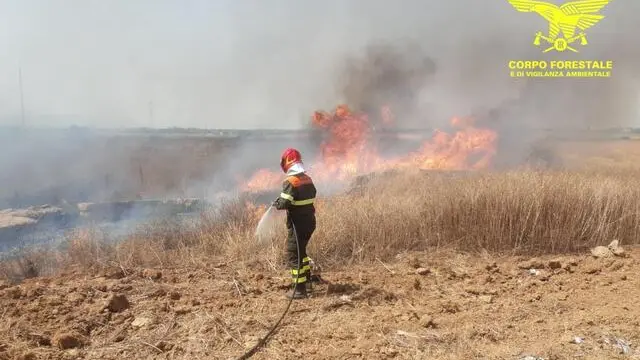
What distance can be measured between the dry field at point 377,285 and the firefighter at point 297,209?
0.30 m

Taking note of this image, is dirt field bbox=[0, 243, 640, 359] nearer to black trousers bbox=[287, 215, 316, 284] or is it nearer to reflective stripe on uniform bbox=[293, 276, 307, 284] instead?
reflective stripe on uniform bbox=[293, 276, 307, 284]

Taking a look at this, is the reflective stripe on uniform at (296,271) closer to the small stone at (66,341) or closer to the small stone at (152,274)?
the small stone at (152,274)

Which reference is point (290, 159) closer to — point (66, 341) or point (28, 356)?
point (66, 341)

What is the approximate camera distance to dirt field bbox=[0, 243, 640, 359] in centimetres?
386

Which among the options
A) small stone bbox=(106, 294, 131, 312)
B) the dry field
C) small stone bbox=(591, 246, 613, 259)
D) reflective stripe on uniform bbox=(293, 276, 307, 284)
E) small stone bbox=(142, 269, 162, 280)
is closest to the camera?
the dry field

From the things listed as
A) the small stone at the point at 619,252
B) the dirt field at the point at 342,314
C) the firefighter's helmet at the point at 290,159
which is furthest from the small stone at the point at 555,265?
the firefighter's helmet at the point at 290,159

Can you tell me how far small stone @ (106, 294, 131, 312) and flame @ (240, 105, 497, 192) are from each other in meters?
13.4

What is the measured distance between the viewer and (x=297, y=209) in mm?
5168

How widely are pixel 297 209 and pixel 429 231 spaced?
8.74ft

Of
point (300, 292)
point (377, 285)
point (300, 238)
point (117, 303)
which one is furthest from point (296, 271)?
point (117, 303)

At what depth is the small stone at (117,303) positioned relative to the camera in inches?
178

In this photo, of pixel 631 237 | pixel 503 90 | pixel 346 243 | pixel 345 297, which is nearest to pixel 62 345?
pixel 345 297

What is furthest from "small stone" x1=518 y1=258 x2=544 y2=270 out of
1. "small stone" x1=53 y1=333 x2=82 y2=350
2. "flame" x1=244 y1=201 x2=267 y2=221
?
"small stone" x1=53 y1=333 x2=82 y2=350

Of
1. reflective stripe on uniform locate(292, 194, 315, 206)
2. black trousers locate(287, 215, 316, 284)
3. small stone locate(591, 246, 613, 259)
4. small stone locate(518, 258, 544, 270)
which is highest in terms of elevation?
reflective stripe on uniform locate(292, 194, 315, 206)
